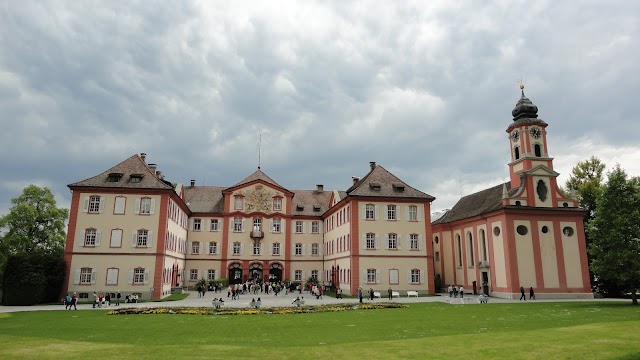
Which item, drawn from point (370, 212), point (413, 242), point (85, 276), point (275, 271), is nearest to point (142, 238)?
point (85, 276)

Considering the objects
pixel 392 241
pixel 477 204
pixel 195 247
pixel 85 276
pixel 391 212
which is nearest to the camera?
pixel 85 276

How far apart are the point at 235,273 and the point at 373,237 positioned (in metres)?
22.1

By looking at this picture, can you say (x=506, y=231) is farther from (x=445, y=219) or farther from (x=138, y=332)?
(x=138, y=332)

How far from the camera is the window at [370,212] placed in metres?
47.0

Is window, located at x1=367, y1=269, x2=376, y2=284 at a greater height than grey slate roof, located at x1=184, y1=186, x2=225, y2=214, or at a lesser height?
lesser

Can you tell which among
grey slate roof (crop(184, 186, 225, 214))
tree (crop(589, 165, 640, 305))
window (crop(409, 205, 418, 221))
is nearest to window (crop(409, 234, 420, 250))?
window (crop(409, 205, 418, 221))

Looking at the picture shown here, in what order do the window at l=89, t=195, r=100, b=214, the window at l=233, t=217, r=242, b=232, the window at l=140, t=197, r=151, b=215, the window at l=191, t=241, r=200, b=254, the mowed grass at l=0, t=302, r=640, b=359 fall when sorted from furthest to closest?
1. the window at l=233, t=217, r=242, b=232
2. the window at l=191, t=241, r=200, b=254
3. the window at l=140, t=197, r=151, b=215
4. the window at l=89, t=195, r=100, b=214
5. the mowed grass at l=0, t=302, r=640, b=359

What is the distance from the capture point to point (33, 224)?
2028 inches

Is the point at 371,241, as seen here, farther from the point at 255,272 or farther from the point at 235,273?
the point at 235,273

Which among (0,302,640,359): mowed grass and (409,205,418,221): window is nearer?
(0,302,640,359): mowed grass

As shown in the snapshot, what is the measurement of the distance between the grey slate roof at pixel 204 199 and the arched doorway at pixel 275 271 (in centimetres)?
1032

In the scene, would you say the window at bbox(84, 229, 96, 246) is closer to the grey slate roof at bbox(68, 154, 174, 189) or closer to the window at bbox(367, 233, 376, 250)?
the grey slate roof at bbox(68, 154, 174, 189)

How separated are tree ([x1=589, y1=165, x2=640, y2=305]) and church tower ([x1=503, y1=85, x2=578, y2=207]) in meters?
8.88

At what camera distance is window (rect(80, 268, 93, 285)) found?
40.4 m
